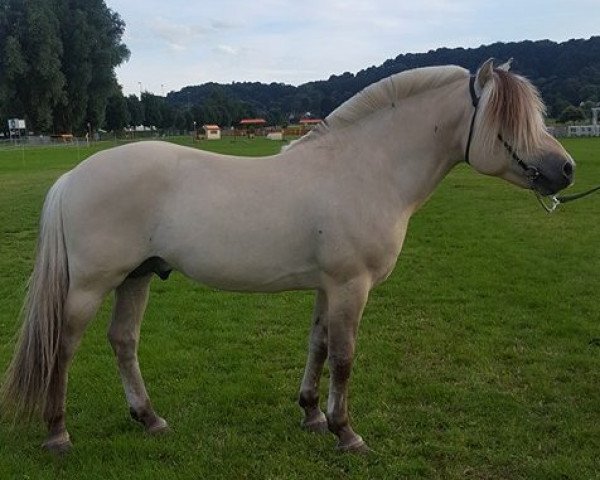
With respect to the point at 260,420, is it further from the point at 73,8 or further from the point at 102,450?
the point at 73,8

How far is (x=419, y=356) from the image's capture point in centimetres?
538

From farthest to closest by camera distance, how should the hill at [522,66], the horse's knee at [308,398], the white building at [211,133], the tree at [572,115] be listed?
the hill at [522,66] < the white building at [211,133] < the tree at [572,115] < the horse's knee at [308,398]

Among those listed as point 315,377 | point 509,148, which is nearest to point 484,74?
point 509,148

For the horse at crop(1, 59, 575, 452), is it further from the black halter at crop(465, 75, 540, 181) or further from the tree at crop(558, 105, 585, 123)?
the tree at crop(558, 105, 585, 123)

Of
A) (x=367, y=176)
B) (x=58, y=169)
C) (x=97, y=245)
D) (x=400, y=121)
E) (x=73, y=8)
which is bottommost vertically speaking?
(x=58, y=169)

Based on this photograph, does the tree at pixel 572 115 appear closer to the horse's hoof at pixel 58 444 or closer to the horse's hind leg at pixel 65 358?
the horse's hind leg at pixel 65 358

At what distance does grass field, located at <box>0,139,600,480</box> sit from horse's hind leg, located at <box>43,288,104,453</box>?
0.13 m

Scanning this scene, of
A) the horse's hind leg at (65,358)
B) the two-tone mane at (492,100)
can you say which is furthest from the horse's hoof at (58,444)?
the two-tone mane at (492,100)

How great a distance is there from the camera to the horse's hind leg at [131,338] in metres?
4.05

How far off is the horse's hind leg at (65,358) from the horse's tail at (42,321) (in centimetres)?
4

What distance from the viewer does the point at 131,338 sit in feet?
13.3

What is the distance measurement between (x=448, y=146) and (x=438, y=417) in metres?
1.86

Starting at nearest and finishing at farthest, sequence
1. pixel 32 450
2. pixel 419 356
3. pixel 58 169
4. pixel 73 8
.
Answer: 1. pixel 32 450
2. pixel 419 356
3. pixel 58 169
4. pixel 73 8

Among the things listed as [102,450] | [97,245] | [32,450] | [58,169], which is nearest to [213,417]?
[102,450]
